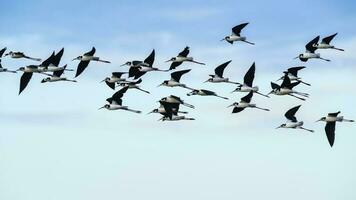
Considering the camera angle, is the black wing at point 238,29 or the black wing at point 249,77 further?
the black wing at point 238,29

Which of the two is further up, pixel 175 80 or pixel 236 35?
pixel 236 35

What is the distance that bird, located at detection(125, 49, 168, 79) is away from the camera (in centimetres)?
6469

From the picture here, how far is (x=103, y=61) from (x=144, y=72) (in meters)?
3.48

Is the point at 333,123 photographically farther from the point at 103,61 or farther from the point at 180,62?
the point at 103,61

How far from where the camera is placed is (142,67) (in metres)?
64.8

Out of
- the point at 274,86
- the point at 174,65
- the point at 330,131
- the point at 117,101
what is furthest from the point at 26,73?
the point at 330,131

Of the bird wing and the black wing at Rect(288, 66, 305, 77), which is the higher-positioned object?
the black wing at Rect(288, 66, 305, 77)

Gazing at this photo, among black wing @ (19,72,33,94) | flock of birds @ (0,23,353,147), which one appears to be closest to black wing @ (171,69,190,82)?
flock of birds @ (0,23,353,147)

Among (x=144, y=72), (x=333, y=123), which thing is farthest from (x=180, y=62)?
(x=333, y=123)

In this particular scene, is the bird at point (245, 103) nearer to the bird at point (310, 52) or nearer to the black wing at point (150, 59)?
the bird at point (310, 52)

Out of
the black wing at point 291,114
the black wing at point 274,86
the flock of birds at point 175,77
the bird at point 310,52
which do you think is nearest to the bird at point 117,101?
the flock of birds at point 175,77

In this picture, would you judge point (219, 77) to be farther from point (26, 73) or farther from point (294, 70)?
point (26, 73)

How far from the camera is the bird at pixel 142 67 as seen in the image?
64688mm

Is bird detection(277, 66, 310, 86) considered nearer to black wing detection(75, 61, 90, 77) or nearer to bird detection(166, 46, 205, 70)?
bird detection(166, 46, 205, 70)
